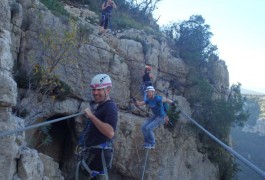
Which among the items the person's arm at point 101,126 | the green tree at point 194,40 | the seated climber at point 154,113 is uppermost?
the green tree at point 194,40

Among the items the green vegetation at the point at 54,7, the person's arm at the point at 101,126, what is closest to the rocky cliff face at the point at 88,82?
the green vegetation at the point at 54,7

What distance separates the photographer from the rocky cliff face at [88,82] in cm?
1405

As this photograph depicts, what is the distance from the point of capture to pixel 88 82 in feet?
53.9

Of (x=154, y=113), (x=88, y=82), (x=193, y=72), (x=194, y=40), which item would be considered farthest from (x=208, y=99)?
(x=154, y=113)

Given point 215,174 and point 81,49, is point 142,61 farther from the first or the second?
point 215,174

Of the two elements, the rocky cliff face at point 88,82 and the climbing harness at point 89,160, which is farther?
the rocky cliff face at point 88,82

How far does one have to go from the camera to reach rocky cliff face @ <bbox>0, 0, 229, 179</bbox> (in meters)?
14.1

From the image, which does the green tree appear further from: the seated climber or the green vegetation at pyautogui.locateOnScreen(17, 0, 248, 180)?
the seated climber

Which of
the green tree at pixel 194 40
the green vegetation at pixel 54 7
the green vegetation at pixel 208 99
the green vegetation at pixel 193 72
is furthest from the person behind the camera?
the green tree at pixel 194 40

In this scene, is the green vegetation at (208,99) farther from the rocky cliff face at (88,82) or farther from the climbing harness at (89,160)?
the climbing harness at (89,160)

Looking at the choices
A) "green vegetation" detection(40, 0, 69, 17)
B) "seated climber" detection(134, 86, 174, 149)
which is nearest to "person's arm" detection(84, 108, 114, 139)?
"seated climber" detection(134, 86, 174, 149)

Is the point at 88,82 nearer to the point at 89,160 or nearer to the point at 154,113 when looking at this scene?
the point at 154,113

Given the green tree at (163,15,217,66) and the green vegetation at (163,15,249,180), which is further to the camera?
the green tree at (163,15,217,66)

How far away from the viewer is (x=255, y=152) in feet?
193
